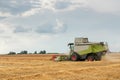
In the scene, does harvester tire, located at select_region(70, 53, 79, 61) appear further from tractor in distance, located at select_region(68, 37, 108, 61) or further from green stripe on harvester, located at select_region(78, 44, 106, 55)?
green stripe on harvester, located at select_region(78, 44, 106, 55)

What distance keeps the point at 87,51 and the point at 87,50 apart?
0.12 meters

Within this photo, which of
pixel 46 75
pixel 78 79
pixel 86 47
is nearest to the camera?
pixel 78 79

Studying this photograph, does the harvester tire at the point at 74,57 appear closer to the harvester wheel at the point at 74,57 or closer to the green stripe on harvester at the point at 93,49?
the harvester wheel at the point at 74,57

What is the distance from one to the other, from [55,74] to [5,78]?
3448 mm

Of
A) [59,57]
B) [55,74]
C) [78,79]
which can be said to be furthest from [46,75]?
[59,57]

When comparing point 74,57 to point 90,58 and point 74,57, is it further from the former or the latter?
point 90,58

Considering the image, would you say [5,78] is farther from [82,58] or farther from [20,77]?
[82,58]

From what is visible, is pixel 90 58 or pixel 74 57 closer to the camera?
pixel 90 58

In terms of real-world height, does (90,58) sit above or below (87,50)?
below

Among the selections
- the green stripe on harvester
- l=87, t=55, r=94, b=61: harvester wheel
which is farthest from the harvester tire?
l=87, t=55, r=94, b=61: harvester wheel

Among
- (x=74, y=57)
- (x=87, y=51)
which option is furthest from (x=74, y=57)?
(x=87, y=51)

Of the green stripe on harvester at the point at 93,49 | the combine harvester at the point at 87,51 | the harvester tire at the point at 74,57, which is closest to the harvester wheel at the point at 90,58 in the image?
the combine harvester at the point at 87,51

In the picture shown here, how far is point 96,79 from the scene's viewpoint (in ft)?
74.3

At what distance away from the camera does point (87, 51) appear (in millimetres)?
44875
